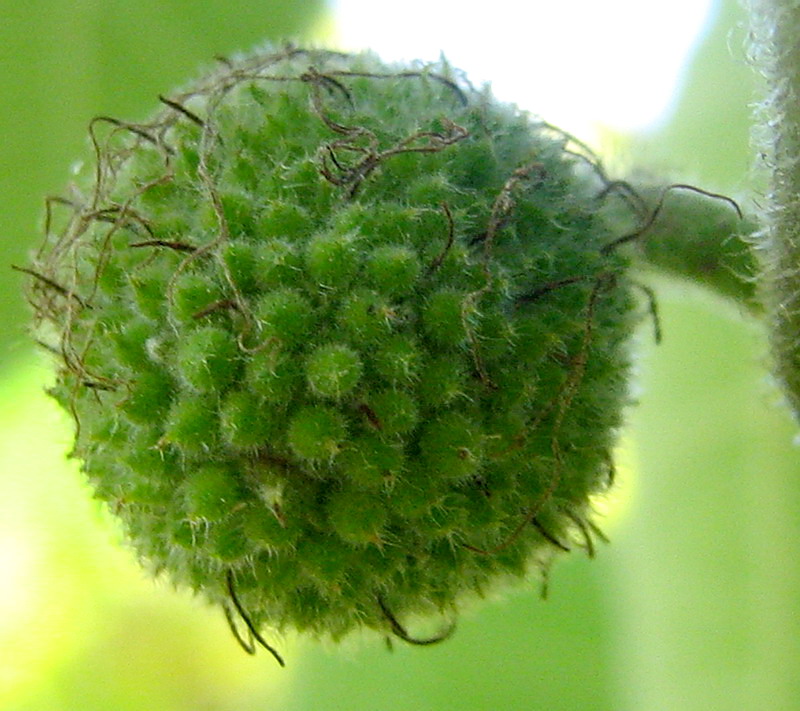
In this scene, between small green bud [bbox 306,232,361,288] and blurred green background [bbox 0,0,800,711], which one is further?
blurred green background [bbox 0,0,800,711]

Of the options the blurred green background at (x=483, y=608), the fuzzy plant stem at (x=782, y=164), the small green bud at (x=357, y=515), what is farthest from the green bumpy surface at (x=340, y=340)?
the blurred green background at (x=483, y=608)

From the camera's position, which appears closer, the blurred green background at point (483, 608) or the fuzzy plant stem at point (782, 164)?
the fuzzy plant stem at point (782, 164)

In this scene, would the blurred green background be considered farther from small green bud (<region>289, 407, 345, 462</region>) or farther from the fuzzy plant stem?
small green bud (<region>289, 407, 345, 462</region>)

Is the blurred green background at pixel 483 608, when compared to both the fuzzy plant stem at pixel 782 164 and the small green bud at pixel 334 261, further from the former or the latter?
the small green bud at pixel 334 261

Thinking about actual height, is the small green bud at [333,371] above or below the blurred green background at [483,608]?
above

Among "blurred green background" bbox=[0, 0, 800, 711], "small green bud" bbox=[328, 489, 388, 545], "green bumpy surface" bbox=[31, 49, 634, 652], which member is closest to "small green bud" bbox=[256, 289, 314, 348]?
"green bumpy surface" bbox=[31, 49, 634, 652]

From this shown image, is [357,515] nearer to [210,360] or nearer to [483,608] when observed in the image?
[210,360]
